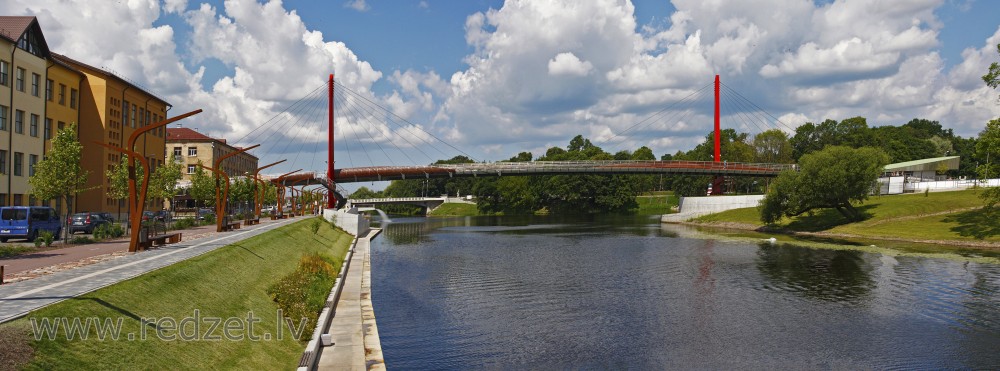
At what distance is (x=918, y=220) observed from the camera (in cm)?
7488

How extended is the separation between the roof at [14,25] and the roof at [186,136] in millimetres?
84340

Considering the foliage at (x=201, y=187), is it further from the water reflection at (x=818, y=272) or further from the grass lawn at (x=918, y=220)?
the grass lawn at (x=918, y=220)

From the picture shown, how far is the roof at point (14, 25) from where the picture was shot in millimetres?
55469

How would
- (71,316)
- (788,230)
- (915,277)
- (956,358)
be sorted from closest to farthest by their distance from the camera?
(71,316)
(956,358)
(915,277)
(788,230)

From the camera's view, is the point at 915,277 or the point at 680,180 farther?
the point at 680,180

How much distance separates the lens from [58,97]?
65125 mm

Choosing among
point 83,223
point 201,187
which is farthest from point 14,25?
point 201,187

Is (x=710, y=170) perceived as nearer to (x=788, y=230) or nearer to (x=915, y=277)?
(x=788, y=230)

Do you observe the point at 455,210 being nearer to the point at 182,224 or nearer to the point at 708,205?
the point at 708,205

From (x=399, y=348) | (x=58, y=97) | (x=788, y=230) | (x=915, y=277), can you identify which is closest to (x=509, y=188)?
(x=788, y=230)

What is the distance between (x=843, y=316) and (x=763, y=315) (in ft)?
11.3

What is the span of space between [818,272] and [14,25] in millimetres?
68857

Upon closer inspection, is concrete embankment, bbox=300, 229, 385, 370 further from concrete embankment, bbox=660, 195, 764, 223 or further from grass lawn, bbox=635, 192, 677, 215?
grass lawn, bbox=635, 192, 677, 215

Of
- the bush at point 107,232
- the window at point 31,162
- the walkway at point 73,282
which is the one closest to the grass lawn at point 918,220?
the walkway at point 73,282
